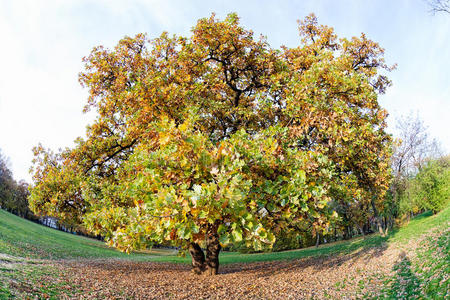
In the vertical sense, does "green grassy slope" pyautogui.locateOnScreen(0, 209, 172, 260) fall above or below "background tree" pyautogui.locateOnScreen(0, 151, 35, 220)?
below

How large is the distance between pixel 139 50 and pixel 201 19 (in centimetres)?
470

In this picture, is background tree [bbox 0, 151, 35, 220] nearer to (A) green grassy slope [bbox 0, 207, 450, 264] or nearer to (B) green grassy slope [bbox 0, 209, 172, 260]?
(B) green grassy slope [bbox 0, 209, 172, 260]

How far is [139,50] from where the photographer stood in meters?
14.5

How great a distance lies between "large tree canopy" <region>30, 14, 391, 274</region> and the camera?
198 inches

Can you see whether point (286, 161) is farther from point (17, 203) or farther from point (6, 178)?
point (6, 178)

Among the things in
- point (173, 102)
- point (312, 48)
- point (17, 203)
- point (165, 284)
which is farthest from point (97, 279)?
point (17, 203)

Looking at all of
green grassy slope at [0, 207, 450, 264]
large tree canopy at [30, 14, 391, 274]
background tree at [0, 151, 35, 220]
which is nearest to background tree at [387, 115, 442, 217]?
green grassy slope at [0, 207, 450, 264]

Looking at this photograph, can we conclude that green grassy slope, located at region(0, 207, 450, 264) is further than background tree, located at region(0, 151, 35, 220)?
No

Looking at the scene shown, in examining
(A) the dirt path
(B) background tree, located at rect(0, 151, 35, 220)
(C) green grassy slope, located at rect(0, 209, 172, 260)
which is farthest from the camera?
(B) background tree, located at rect(0, 151, 35, 220)

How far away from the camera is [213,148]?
6250 mm

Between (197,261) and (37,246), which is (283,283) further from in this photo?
(37,246)

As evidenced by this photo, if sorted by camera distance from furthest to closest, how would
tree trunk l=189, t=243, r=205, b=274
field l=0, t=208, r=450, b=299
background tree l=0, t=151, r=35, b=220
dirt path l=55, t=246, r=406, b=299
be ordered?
background tree l=0, t=151, r=35, b=220 → tree trunk l=189, t=243, r=205, b=274 → dirt path l=55, t=246, r=406, b=299 → field l=0, t=208, r=450, b=299

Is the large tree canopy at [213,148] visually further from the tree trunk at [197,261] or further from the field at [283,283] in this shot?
the field at [283,283]

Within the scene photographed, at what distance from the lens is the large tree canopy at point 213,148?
198 inches
